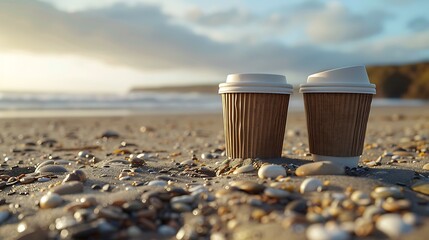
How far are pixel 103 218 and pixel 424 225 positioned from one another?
1579 millimetres

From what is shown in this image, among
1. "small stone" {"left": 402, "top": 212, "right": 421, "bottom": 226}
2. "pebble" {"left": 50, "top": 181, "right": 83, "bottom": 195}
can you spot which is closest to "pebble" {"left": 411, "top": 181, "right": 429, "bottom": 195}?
"small stone" {"left": 402, "top": 212, "right": 421, "bottom": 226}

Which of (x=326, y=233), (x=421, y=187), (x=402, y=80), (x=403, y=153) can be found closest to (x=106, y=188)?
(x=326, y=233)

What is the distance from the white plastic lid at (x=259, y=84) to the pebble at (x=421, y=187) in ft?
3.76

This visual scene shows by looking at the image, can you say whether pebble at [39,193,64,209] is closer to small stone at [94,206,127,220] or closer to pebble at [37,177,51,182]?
small stone at [94,206,127,220]

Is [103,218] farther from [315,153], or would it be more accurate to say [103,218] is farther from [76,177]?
[315,153]

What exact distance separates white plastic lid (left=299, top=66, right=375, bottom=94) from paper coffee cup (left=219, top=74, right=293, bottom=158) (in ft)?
0.71

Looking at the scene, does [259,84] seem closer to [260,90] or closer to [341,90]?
[260,90]

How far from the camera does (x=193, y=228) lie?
2078mm

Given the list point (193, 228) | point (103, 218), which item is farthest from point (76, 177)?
point (193, 228)

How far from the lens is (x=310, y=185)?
7.94 feet

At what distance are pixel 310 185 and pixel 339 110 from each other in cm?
96

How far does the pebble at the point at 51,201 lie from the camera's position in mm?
2430

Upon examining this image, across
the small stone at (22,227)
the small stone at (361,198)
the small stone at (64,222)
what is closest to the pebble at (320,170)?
the small stone at (361,198)

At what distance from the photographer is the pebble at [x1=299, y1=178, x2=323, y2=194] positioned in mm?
2404
